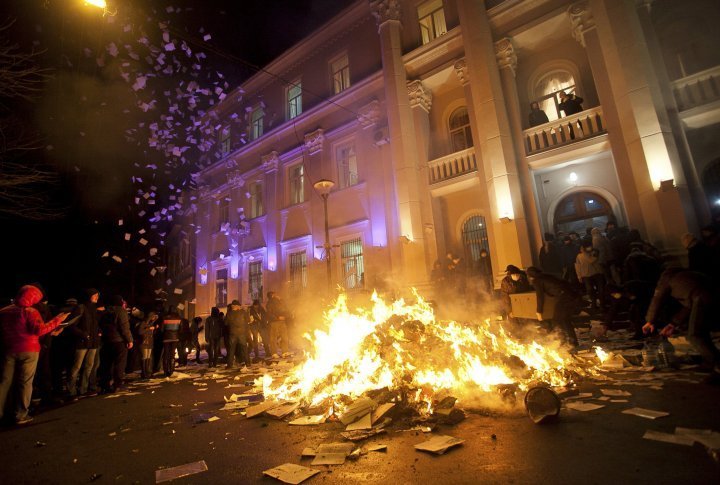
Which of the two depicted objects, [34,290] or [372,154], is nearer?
[34,290]

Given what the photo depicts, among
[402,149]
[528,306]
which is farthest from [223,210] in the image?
[528,306]

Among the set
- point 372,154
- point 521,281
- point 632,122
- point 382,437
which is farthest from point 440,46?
point 382,437

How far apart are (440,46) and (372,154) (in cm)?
509

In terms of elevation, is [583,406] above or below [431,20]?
below

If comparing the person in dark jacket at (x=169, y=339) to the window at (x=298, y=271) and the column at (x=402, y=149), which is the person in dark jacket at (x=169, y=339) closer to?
the column at (x=402, y=149)

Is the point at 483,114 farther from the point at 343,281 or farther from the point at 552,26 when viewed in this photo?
the point at 343,281

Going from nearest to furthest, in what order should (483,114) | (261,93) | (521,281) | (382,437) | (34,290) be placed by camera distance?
1. (382,437)
2. (34,290)
3. (521,281)
4. (483,114)
5. (261,93)

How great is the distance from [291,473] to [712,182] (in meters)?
14.1

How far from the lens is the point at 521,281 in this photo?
8.52m

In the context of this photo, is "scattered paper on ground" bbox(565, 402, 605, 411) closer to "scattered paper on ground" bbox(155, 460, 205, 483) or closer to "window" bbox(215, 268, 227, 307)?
"scattered paper on ground" bbox(155, 460, 205, 483)

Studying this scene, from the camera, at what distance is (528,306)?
25.8 ft

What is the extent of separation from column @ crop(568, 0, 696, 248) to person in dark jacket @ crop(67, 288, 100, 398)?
14117 millimetres

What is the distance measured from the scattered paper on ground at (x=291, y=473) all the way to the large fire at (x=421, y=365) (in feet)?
5.73

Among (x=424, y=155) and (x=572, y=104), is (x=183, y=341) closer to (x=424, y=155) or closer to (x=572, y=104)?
(x=424, y=155)
